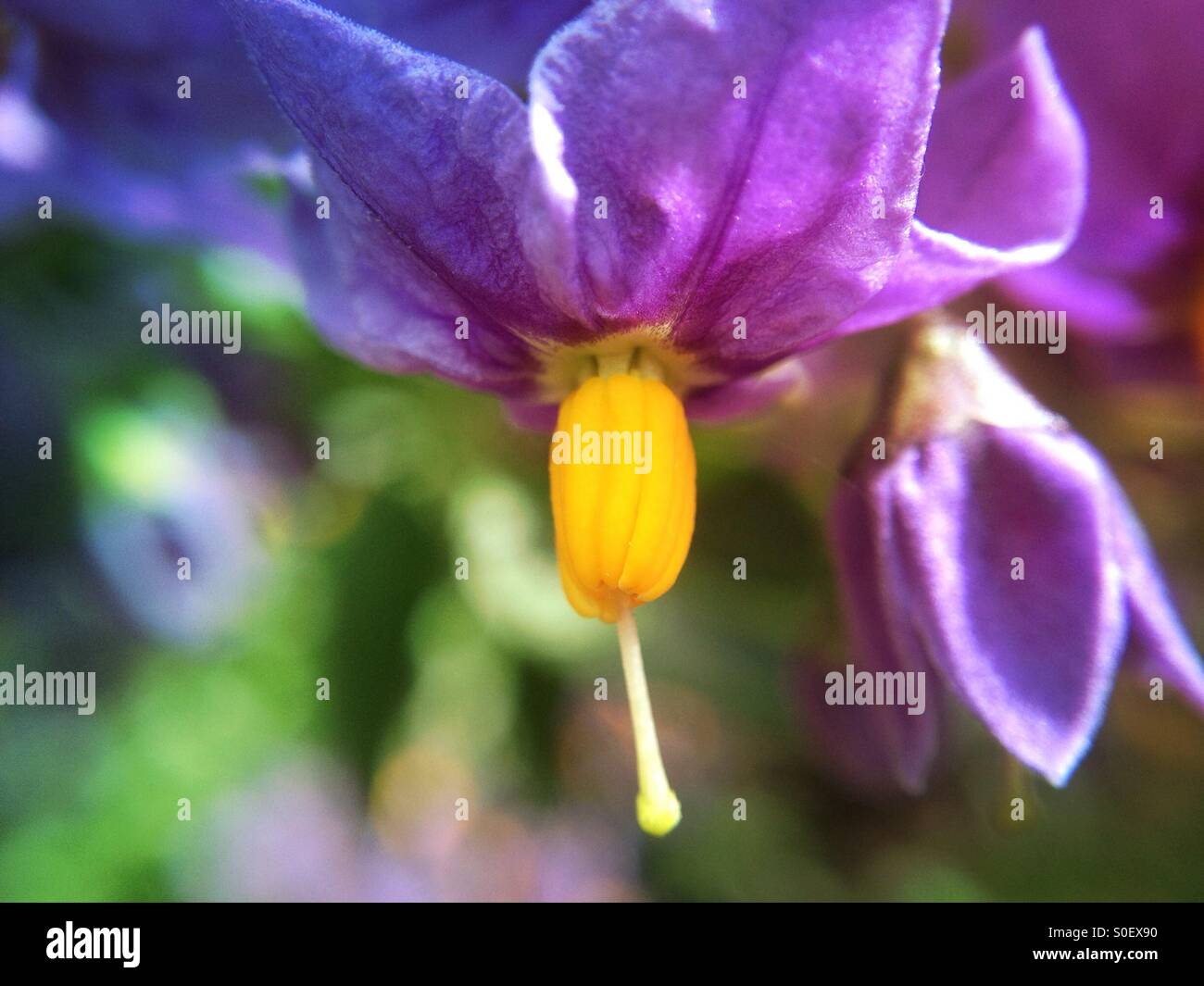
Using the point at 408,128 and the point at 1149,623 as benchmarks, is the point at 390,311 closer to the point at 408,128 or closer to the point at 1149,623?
the point at 408,128

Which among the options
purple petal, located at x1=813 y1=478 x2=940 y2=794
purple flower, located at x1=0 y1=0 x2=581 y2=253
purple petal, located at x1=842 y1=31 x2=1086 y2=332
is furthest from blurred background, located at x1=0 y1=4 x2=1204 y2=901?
purple petal, located at x1=842 y1=31 x2=1086 y2=332

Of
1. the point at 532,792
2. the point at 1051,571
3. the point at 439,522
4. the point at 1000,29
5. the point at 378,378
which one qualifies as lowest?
the point at 532,792

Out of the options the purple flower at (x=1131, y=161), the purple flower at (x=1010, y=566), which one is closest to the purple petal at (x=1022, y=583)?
the purple flower at (x=1010, y=566)

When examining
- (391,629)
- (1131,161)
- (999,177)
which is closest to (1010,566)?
(999,177)

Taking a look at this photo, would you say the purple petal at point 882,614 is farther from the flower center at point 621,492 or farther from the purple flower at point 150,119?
the purple flower at point 150,119

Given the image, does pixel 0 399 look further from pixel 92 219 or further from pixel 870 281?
pixel 870 281

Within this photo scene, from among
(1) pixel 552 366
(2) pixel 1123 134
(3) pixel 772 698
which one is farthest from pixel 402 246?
(3) pixel 772 698
